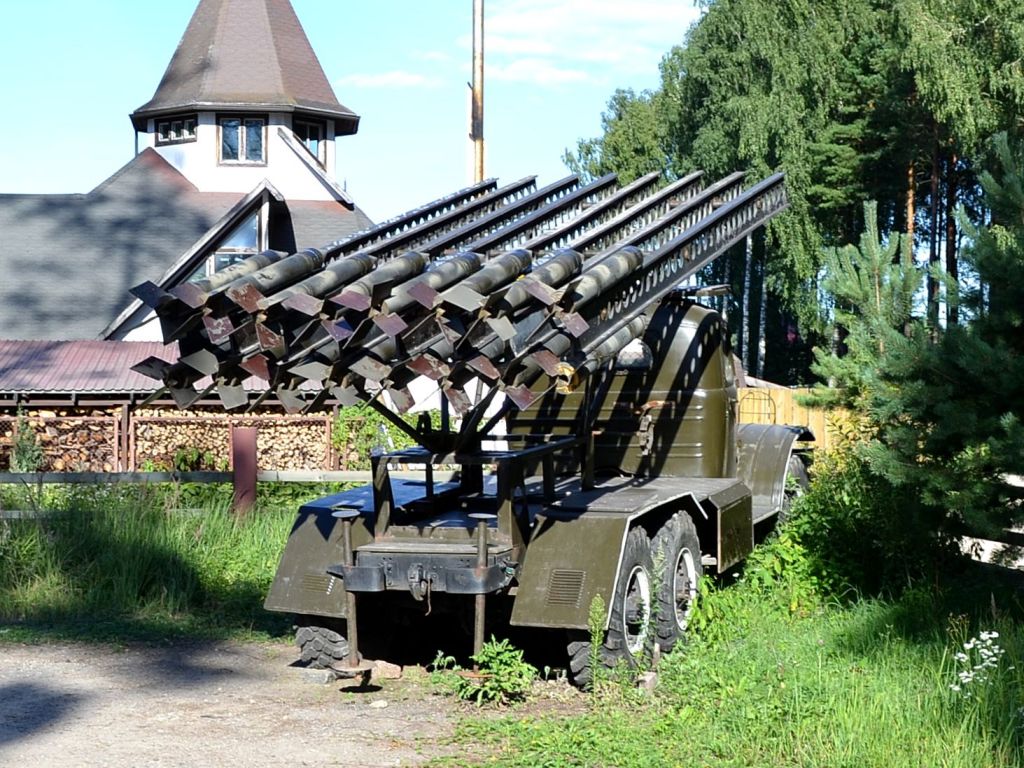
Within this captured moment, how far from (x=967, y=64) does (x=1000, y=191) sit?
76.0ft

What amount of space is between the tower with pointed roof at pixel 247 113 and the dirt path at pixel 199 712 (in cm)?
2338

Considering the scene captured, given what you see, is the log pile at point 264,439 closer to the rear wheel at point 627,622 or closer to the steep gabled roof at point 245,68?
the rear wheel at point 627,622

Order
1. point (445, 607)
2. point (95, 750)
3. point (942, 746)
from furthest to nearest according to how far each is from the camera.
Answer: point (445, 607)
point (95, 750)
point (942, 746)

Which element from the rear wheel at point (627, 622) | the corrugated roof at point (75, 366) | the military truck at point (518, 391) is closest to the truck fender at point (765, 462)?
the military truck at point (518, 391)

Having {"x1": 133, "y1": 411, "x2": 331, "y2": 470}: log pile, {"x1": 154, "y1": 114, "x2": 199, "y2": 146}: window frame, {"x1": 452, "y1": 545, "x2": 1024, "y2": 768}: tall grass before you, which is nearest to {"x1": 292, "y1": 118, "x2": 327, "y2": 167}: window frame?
{"x1": 154, "y1": 114, "x2": 199, "y2": 146}: window frame

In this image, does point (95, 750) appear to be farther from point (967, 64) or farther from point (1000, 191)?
point (967, 64)

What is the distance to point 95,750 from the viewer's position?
23.5 feet

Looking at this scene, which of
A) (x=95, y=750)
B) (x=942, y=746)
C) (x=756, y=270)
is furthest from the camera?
(x=756, y=270)

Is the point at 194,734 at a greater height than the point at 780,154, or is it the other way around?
the point at 780,154

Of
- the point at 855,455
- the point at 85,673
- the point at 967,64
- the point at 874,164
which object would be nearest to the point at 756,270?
the point at 874,164

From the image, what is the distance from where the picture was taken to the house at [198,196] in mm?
26891

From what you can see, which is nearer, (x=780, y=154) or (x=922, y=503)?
(x=922, y=503)

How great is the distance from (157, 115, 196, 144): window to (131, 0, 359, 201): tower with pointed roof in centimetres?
2

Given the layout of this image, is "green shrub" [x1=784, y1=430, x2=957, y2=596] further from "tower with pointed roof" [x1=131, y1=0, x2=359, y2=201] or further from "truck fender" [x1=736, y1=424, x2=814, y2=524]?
"tower with pointed roof" [x1=131, y1=0, x2=359, y2=201]
